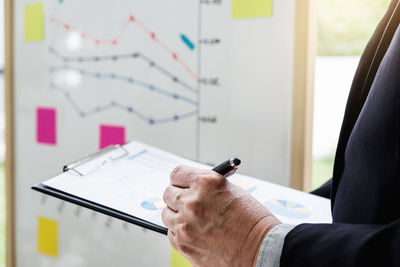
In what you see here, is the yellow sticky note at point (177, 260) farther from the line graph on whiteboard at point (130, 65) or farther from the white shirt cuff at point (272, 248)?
the white shirt cuff at point (272, 248)

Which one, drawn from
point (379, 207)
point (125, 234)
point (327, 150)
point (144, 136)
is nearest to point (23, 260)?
point (125, 234)

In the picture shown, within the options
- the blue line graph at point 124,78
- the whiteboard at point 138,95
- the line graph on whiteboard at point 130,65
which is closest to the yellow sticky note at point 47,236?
the whiteboard at point 138,95

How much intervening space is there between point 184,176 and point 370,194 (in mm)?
212

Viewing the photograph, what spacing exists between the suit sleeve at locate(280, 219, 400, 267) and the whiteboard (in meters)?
0.50

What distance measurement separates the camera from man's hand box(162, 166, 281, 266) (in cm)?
42

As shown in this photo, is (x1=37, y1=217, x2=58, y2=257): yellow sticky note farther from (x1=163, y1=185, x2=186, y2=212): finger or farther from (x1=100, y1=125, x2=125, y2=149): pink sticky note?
(x1=163, y1=185, x2=186, y2=212): finger

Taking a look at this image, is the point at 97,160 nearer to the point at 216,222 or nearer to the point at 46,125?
the point at 216,222

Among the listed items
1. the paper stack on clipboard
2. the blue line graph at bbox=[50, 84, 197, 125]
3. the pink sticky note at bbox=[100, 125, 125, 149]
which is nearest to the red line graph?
the blue line graph at bbox=[50, 84, 197, 125]

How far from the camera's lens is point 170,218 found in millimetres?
475

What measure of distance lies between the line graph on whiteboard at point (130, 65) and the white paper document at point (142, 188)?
321mm

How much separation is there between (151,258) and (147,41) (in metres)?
0.58

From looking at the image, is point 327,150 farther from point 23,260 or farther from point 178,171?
point 178,171

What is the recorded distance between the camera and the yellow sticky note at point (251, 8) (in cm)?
86

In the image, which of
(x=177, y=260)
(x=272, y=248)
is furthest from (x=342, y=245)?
(x=177, y=260)
